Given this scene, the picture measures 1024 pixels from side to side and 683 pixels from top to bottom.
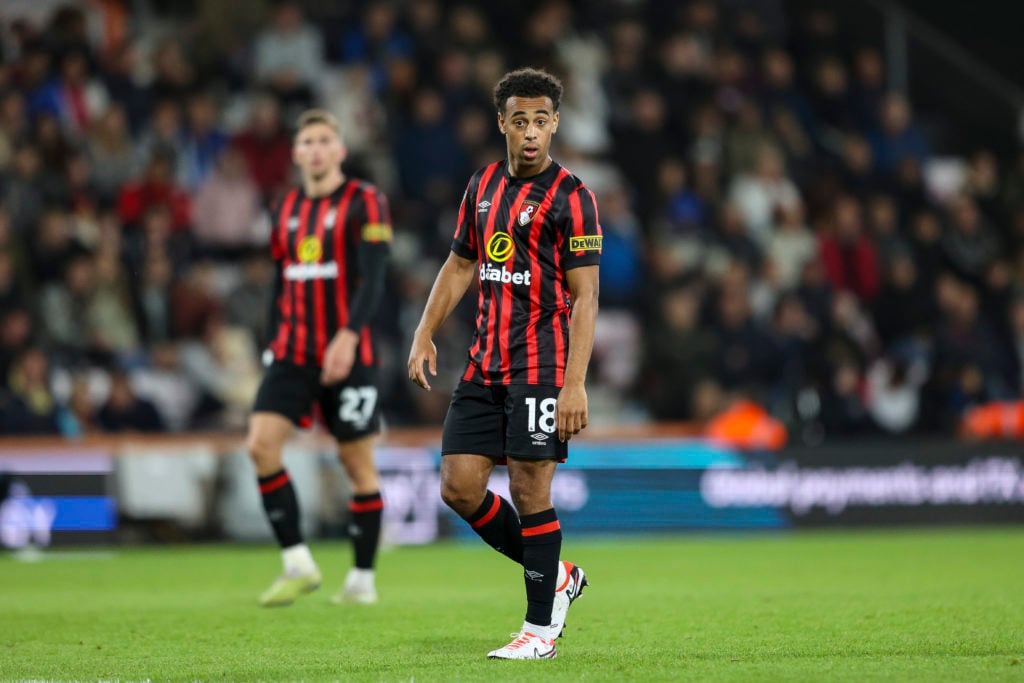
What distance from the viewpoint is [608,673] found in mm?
5246

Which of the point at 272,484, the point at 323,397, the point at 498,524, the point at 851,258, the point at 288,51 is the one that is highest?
the point at 288,51

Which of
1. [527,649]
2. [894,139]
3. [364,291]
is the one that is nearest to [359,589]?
[364,291]

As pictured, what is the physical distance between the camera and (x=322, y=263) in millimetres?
8117

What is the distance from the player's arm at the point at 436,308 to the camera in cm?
602

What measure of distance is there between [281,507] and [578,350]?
278 cm

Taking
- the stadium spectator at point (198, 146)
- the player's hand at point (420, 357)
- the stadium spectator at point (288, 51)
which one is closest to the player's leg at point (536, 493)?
the player's hand at point (420, 357)

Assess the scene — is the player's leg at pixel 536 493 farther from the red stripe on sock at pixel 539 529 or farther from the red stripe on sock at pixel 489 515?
the red stripe on sock at pixel 489 515

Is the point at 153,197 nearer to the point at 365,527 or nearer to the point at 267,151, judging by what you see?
the point at 267,151

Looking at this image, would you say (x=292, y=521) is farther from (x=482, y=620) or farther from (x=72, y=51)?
(x=72, y=51)

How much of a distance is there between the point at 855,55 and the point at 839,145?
1.35 meters

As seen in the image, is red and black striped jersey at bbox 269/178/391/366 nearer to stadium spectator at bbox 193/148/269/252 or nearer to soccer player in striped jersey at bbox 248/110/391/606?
soccer player in striped jersey at bbox 248/110/391/606

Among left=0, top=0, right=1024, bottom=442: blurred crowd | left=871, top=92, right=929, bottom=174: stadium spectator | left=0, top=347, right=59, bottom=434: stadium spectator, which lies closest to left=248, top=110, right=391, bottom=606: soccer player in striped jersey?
left=0, top=347, right=59, bottom=434: stadium spectator

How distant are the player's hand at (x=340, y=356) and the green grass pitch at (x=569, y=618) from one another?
1194mm

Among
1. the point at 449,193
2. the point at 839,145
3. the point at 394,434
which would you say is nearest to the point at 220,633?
the point at 394,434
